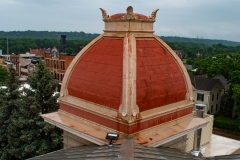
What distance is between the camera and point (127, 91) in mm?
8961

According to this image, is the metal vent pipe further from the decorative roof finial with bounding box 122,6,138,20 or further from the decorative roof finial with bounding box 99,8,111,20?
the decorative roof finial with bounding box 99,8,111,20

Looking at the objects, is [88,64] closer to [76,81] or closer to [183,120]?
[76,81]

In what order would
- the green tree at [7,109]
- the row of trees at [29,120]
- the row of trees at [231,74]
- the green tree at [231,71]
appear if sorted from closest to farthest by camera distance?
the row of trees at [29,120]
the green tree at [7,109]
the row of trees at [231,74]
the green tree at [231,71]

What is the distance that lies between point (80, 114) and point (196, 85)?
34342 mm

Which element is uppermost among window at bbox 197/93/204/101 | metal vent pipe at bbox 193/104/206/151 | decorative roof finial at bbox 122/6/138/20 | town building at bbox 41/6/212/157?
decorative roof finial at bbox 122/6/138/20

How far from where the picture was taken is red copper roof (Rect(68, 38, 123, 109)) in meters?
9.45

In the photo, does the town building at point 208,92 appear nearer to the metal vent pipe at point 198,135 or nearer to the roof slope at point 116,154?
the metal vent pipe at point 198,135

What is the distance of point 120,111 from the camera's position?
907 cm

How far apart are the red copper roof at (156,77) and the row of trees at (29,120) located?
1123cm

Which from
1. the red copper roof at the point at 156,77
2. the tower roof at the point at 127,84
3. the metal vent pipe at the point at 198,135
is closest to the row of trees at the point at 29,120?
the tower roof at the point at 127,84

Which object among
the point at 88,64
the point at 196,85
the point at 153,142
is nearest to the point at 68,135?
the point at 88,64

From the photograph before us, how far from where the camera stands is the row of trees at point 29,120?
19375 mm

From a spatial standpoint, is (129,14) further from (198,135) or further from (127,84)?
(198,135)

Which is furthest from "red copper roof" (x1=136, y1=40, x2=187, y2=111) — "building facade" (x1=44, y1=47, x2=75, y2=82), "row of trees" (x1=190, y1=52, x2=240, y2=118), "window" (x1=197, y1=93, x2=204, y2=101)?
"building facade" (x1=44, y1=47, x2=75, y2=82)
